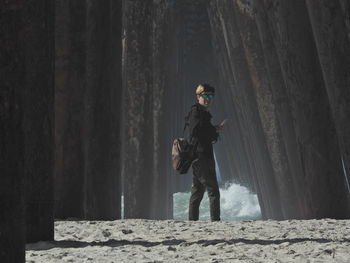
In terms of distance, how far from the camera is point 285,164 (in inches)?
506

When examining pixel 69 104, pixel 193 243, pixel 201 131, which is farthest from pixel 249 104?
pixel 193 243

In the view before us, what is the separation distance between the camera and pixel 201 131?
698 centimetres

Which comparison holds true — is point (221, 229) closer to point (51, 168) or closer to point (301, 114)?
point (51, 168)

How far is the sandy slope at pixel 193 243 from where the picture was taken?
13.6ft

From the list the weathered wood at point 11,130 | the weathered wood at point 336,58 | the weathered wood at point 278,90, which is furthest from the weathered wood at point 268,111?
the weathered wood at point 11,130

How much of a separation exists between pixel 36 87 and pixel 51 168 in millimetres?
565

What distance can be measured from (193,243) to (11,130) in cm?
238

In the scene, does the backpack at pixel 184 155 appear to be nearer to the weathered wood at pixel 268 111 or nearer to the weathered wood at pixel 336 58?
the weathered wood at pixel 336 58

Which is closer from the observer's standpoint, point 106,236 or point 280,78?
point 106,236

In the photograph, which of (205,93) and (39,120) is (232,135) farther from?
(39,120)

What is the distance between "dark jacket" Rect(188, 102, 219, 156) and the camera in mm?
6973

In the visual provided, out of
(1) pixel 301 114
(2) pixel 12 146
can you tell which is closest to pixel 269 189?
(1) pixel 301 114

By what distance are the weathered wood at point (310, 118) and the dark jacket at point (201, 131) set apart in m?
1.43

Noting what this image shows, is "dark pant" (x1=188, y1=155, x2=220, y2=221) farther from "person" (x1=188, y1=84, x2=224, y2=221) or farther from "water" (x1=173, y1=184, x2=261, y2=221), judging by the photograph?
"water" (x1=173, y1=184, x2=261, y2=221)
